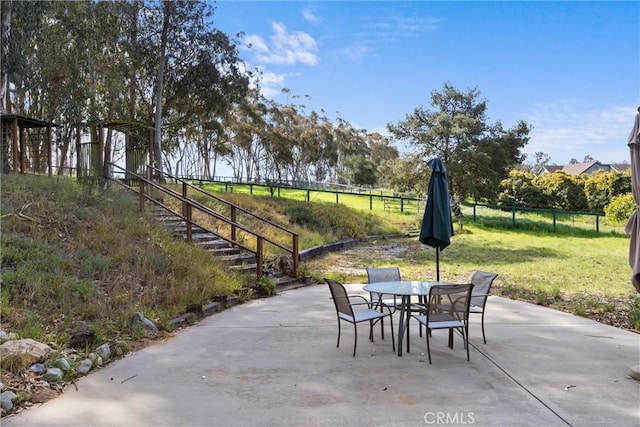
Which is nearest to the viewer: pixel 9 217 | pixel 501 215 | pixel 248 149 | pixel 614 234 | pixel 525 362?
pixel 525 362

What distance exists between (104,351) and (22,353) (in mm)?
743

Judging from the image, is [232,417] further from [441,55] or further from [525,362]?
[441,55]

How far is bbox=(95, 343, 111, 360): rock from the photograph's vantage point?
4.38 meters

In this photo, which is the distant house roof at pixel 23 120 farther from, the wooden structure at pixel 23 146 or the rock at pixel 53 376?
the rock at pixel 53 376

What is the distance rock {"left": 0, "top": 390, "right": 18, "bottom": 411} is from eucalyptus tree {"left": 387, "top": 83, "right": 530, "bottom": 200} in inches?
924

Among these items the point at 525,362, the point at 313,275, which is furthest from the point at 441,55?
the point at 525,362

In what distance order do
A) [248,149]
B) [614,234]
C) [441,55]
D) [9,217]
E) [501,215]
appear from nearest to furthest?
[9,217] < [441,55] < [614,234] < [501,215] < [248,149]

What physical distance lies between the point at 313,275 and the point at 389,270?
4060mm

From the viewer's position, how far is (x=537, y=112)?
27.5 metres

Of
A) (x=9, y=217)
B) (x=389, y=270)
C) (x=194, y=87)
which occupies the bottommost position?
(x=389, y=270)

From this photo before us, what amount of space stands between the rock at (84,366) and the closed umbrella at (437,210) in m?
4.44

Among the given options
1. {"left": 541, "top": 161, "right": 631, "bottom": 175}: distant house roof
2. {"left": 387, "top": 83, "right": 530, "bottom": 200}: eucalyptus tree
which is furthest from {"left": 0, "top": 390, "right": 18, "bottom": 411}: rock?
{"left": 541, "top": 161, "right": 631, "bottom": 175}: distant house roof

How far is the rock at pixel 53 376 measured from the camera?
3746 mm

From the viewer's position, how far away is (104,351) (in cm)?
443
